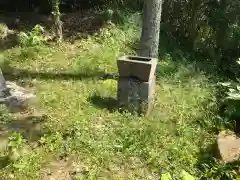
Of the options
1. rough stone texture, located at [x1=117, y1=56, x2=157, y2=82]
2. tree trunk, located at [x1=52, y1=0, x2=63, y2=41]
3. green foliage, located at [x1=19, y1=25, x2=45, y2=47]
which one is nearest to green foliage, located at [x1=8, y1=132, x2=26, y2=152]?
rough stone texture, located at [x1=117, y1=56, x2=157, y2=82]

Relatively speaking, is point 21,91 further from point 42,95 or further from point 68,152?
point 68,152

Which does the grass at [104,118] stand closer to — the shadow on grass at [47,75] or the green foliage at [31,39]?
the shadow on grass at [47,75]

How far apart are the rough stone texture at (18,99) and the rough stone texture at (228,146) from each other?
3.49 metres

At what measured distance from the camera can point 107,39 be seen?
9.75 m

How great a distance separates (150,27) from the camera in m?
7.71

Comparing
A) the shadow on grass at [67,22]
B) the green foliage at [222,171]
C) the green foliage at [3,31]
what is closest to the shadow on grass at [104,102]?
the green foliage at [222,171]

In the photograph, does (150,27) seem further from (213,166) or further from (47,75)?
(213,166)

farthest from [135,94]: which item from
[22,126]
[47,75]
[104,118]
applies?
[47,75]

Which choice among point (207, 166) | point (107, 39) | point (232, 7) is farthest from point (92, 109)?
point (232, 7)

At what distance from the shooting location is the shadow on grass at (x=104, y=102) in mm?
6787

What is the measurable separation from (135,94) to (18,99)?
2.18 metres

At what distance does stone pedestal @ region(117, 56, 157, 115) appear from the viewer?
6332 mm

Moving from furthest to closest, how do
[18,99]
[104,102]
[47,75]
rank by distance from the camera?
[47,75]
[104,102]
[18,99]

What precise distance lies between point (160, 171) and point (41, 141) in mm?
1909
